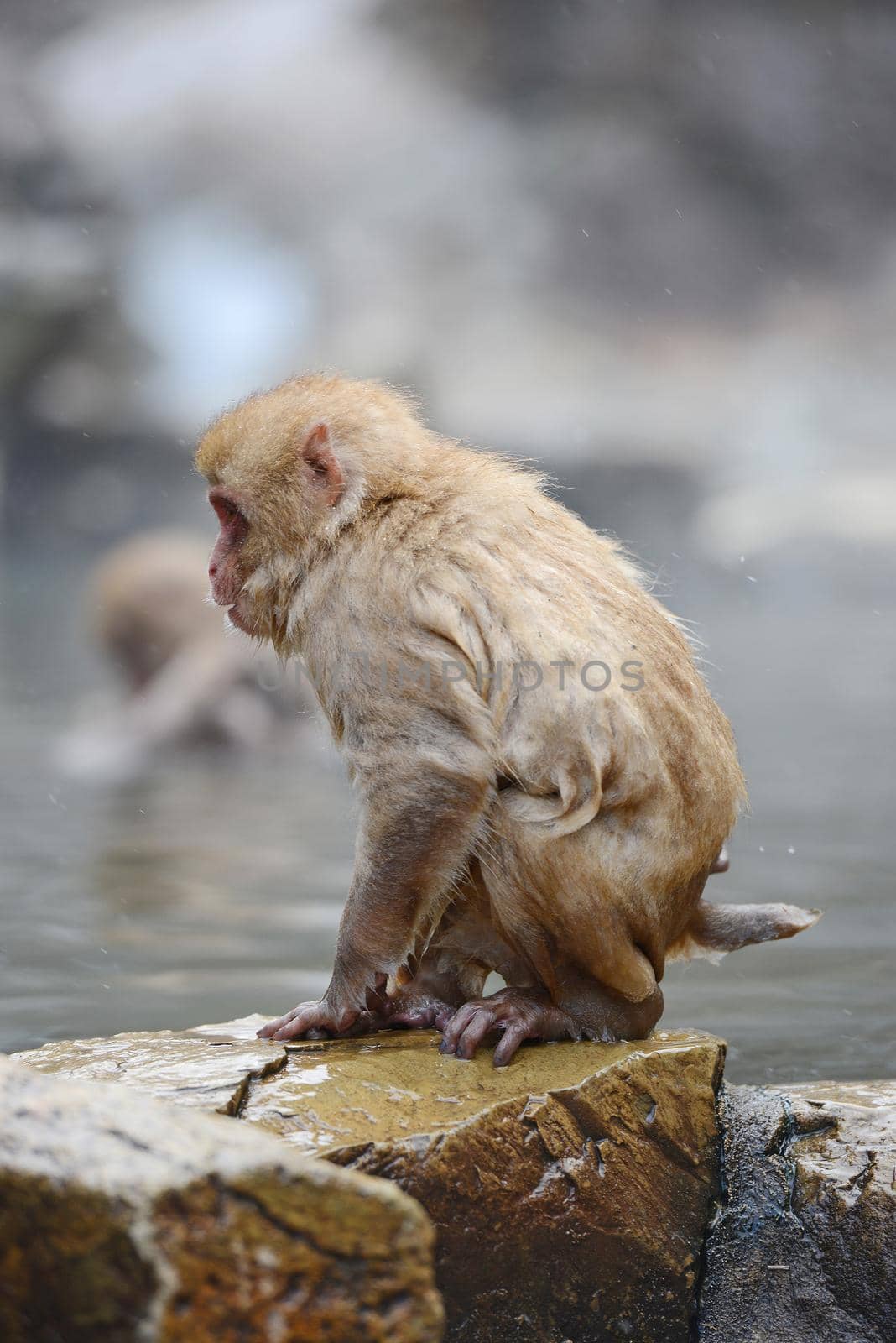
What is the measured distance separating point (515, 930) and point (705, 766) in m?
0.51

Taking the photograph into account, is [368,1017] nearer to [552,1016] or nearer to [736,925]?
[552,1016]

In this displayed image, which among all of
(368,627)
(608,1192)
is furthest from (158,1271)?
(368,627)

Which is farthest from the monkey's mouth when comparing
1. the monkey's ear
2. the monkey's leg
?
the monkey's leg

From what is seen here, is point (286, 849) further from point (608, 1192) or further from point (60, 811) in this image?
point (608, 1192)

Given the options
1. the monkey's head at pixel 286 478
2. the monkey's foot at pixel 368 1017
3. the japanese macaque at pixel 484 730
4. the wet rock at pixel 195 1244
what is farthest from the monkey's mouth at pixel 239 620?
the wet rock at pixel 195 1244

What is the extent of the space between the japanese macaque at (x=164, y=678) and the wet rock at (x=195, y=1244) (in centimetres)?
883

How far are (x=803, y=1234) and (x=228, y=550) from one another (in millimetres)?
1860

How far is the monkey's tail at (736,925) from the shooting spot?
10.3 feet

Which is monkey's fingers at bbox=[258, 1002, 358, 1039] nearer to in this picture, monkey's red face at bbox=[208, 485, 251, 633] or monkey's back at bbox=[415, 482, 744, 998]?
monkey's back at bbox=[415, 482, 744, 998]

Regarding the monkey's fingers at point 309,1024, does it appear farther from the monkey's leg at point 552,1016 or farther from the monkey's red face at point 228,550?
the monkey's red face at point 228,550

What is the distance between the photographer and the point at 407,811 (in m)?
2.75

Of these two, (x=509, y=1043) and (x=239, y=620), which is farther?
(x=239, y=620)

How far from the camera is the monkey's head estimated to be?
304cm

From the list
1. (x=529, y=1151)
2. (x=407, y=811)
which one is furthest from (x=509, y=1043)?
(x=407, y=811)
